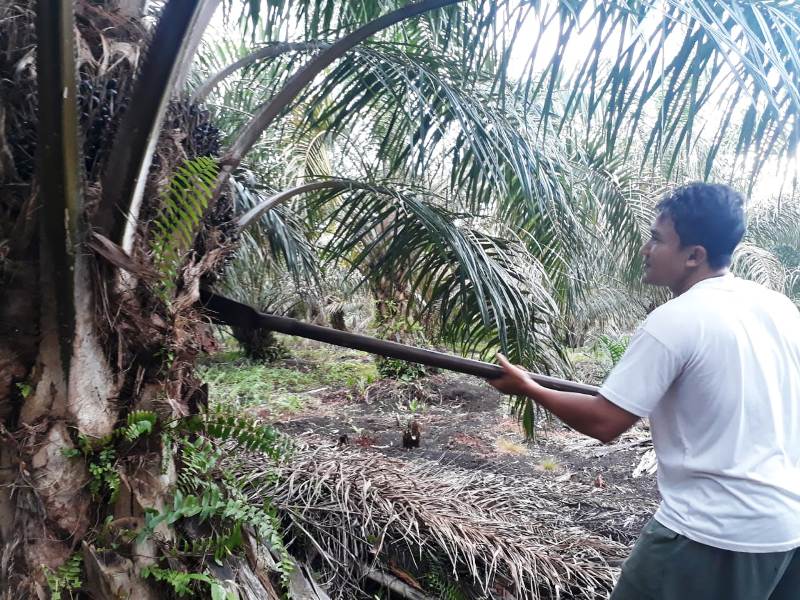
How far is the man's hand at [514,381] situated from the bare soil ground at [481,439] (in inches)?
66.5

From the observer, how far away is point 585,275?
397 cm

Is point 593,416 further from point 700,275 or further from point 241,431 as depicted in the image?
point 241,431

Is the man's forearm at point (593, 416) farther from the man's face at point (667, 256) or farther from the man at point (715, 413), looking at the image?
the man's face at point (667, 256)

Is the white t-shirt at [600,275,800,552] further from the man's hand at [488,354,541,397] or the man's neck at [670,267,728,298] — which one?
the man's hand at [488,354,541,397]

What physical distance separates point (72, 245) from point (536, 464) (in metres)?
3.90

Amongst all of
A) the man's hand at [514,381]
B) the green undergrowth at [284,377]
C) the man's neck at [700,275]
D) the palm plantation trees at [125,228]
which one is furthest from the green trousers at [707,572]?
the green undergrowth at [284,377]

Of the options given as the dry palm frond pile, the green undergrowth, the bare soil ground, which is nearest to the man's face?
the dry palm frond pile

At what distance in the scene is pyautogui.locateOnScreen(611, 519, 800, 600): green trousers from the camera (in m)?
1.50

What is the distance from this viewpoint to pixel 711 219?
5.06 ft

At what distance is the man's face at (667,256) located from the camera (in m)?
1.60

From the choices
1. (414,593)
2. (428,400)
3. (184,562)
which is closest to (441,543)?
(414,593)

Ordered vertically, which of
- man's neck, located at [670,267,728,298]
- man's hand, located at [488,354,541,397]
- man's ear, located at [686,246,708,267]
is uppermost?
man's ear, located at [686,246,708,267]

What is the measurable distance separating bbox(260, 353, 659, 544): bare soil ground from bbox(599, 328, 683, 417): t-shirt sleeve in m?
2.07

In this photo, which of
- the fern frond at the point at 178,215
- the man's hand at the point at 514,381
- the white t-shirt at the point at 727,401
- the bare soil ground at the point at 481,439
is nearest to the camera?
the white t-shirt at the point at 727,401
